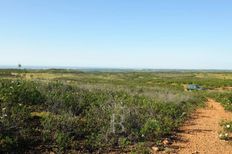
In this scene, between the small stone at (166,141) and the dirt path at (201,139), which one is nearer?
the dirt path at (201,139)

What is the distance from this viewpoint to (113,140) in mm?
7941

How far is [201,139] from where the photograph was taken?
906cm

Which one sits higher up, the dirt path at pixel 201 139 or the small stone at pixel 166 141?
the small stone at pixel 166 141

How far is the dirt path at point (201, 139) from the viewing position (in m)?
7.98

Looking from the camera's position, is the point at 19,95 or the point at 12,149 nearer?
the point at 12,149

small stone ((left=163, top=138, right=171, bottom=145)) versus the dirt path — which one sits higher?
small stone ((left=163, top=138, right=171, bottom=145))

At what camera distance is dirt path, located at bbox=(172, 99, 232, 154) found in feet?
26.2

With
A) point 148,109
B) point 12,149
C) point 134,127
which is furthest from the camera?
point 148,109

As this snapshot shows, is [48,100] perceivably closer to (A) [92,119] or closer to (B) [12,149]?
(A) [92,119]

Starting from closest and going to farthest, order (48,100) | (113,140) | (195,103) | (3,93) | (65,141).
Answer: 1. (65,141)
2. (113,140)
3. (3,93)
4. (48,100)
5. (195,103)

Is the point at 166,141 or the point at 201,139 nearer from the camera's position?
the point at 166,141

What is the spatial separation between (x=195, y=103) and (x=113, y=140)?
11.5 meters

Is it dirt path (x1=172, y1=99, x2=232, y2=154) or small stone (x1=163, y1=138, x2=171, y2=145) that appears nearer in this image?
dirt path (x1=172, y1=99, x2=232, y2=154)

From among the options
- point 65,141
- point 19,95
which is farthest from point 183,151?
point 19,95
